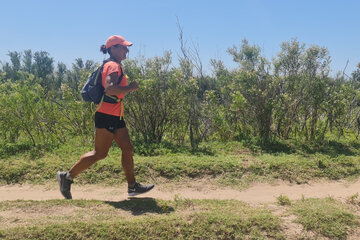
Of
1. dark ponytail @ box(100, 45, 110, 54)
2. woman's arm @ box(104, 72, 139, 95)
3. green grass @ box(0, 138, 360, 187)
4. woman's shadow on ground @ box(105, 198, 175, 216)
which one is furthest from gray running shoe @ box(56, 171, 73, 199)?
dark ponytail @ box(100, 45, 110, 54)

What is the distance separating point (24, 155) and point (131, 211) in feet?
10.3

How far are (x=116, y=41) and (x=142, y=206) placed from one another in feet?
6.34

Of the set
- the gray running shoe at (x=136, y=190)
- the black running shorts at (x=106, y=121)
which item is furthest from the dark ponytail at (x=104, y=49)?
the gray running shoe at (x=136, y=190)

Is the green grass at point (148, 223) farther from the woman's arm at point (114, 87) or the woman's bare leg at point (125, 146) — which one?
the woman's arm at point (114, 87)

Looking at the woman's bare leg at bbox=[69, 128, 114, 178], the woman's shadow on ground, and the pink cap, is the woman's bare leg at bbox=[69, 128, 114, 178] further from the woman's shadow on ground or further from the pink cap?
the pink cap

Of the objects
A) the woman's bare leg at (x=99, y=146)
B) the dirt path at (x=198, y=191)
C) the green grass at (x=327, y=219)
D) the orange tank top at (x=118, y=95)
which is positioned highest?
the orange tank top at (x=118, y=95)

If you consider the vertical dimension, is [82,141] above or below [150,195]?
above

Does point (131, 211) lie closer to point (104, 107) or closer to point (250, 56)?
point (104, 107)

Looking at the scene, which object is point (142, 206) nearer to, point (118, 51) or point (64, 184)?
point (64, 184)

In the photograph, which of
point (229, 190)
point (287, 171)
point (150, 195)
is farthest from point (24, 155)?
point (287, 171)

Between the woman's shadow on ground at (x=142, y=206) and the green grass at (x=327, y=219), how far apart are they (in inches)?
56.0

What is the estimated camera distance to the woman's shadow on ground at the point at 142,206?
137 inches

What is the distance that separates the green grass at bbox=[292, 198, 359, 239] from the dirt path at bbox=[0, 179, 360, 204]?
666 mm

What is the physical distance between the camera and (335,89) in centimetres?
711
